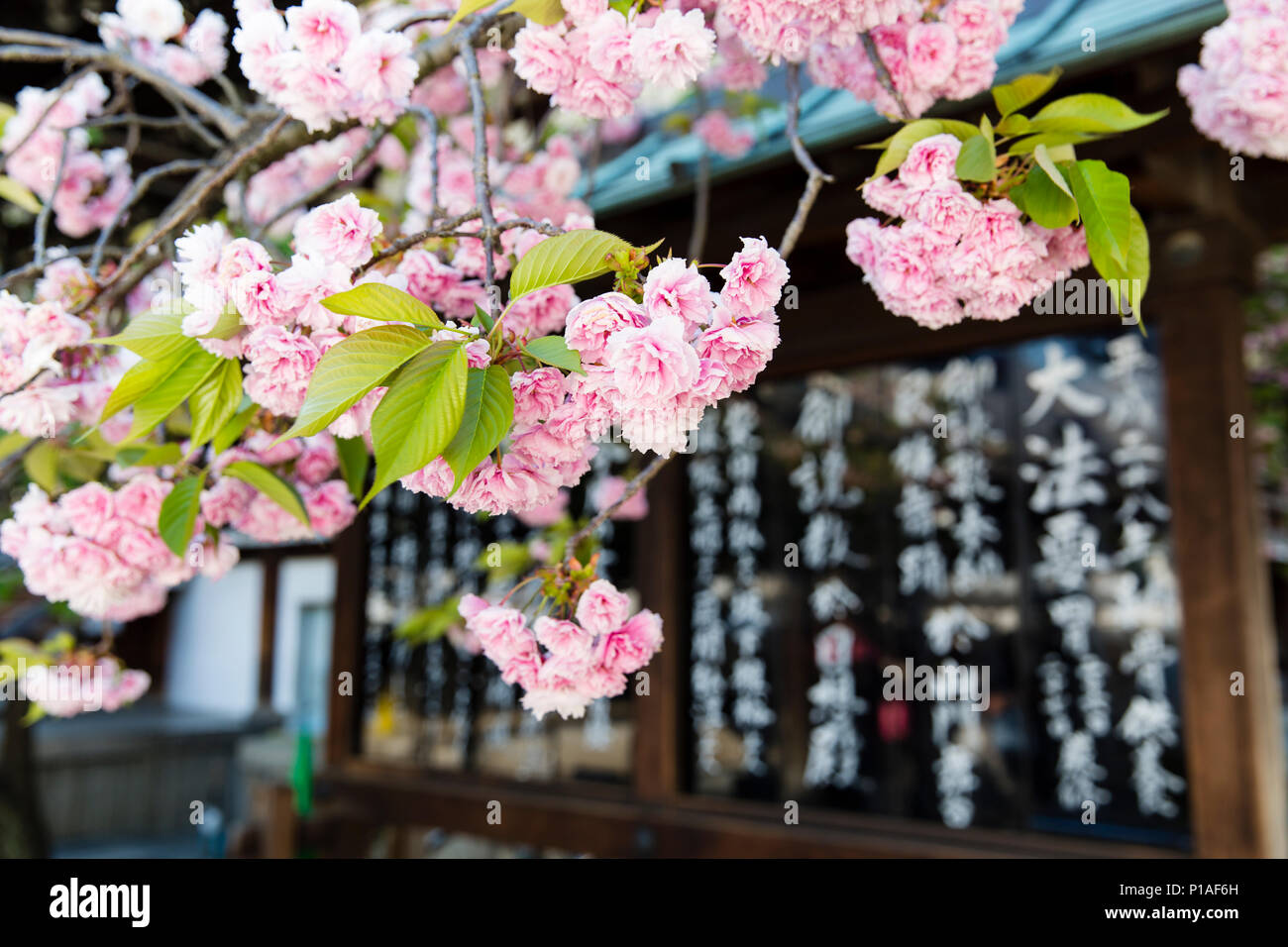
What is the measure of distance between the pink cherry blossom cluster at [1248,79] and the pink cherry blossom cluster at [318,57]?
1.16m

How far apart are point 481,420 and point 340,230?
318 millimetres

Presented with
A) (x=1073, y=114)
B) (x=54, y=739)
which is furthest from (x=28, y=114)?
(x=54, y=739)

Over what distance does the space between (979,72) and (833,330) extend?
1728 millimetres

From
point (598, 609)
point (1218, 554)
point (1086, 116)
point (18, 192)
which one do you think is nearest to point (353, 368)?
point (598, 609)

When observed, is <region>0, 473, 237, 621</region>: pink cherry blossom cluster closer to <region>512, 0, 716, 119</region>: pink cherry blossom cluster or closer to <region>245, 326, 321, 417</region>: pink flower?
<region>245, 326, 321, 417</region>: pink flower

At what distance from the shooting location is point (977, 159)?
0.98 meters

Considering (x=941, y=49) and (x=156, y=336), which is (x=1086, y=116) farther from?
(x=156, y=336)

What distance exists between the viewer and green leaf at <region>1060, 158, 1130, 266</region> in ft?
3.00

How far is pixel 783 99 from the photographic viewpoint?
3086mm

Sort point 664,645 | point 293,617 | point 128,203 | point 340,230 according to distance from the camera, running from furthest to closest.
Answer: point 293,617, point 664,645, point 128,203, point 340,230

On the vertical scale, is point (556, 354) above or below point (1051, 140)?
below

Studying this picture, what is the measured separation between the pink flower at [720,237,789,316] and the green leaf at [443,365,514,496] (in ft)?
0.72

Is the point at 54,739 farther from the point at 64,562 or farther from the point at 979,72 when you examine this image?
the point at 979,72

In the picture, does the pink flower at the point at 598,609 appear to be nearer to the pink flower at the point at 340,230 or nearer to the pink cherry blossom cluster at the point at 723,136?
the pink flower at the point at 340,230
